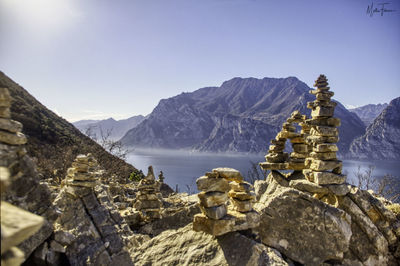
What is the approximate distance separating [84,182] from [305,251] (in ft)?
24.4

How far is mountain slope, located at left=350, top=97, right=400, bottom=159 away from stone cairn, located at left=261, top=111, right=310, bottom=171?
200 meters

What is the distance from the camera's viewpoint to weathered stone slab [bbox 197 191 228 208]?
17.6 feet

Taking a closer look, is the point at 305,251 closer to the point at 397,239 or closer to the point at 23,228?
the point at 397,239

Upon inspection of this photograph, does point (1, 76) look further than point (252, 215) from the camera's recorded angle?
Yes

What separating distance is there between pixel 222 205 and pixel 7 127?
5089 millimetres

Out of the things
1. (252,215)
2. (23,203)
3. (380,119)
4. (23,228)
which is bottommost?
(252,215)

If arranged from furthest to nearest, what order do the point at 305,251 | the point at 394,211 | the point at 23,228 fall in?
the point at 394,211 < the point at 305,251 < the point at 23,228

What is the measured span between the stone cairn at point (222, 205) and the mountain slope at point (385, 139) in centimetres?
20790

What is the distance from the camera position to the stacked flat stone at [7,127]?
5.38m

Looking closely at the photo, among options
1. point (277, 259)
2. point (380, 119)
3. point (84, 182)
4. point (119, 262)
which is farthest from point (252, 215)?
point (380, 119)

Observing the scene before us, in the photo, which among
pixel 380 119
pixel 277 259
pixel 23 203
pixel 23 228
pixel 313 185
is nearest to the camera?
pixel 23 228

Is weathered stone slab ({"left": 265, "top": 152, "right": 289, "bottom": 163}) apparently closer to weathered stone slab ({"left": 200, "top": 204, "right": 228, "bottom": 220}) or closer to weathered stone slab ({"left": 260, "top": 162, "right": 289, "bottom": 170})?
weathered stone slab ({"left": 260, "top": 162, "right": 289, "bottom": 170})

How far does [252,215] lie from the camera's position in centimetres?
556

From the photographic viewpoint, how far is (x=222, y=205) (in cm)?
551
